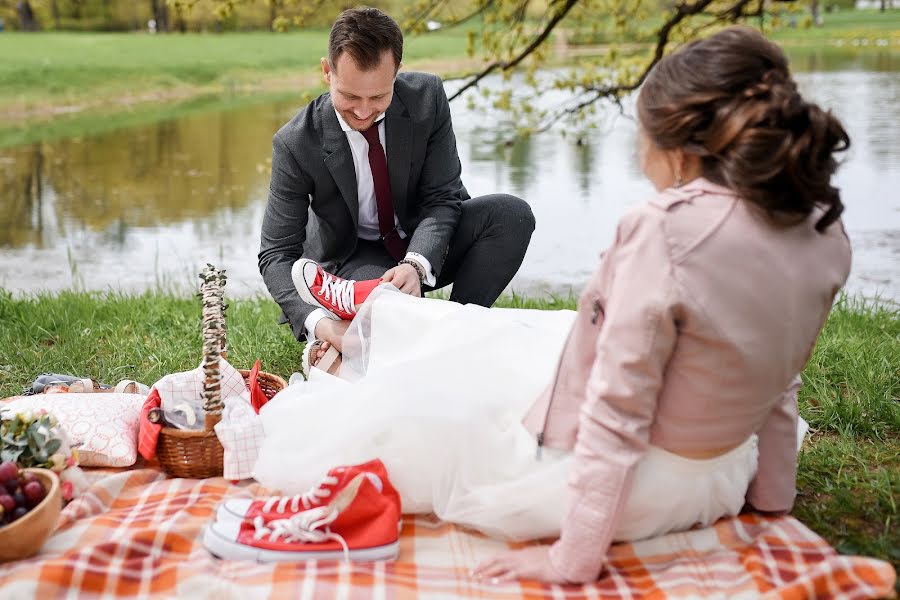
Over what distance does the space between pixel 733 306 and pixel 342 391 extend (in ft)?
3.62

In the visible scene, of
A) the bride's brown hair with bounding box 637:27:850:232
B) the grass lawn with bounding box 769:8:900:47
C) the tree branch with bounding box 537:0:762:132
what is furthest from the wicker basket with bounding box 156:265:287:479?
the grass lawn with bounding box 769:8:900:47

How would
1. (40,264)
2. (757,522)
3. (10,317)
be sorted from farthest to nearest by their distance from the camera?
(40,264) < (10,317) < (757,522)

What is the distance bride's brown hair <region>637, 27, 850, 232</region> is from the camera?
5.93 ft

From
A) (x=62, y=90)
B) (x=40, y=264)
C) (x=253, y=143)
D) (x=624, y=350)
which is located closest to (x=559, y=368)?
(x=624, y=350)

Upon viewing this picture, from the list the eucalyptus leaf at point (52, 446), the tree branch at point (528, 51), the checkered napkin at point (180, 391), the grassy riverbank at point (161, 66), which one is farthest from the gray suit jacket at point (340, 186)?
the grassy riverbank at point (161, 66)

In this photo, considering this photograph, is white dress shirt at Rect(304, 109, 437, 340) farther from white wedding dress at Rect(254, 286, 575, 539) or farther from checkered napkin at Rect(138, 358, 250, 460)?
white wedding dress at Rect(254, 286, 575, 539)

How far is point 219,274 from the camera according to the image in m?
2.73

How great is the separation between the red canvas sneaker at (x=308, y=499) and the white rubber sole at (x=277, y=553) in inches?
3.4

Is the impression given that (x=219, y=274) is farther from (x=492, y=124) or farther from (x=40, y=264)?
(x=492, y=124)

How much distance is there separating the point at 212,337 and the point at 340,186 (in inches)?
39.2

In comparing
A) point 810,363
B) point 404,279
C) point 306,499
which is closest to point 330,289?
point 404,279

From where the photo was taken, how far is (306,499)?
2.29m

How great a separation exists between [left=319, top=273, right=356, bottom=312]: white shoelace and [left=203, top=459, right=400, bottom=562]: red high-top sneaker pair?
799 millimetres

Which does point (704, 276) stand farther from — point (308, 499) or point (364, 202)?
point (364, 202)
